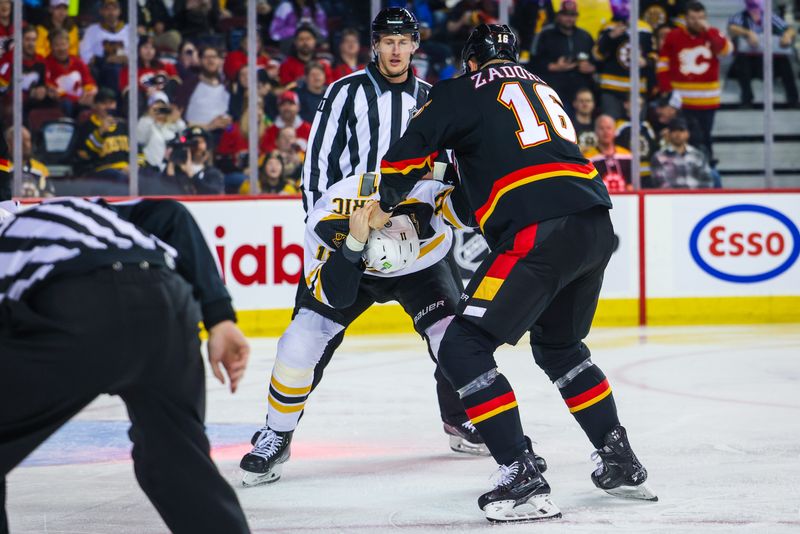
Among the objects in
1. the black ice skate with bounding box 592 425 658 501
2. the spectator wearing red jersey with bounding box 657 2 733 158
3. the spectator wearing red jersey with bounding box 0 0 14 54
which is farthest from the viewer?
the spectator wearing red jersey with bounding box 657 2 733 158

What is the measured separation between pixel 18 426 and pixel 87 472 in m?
2.07

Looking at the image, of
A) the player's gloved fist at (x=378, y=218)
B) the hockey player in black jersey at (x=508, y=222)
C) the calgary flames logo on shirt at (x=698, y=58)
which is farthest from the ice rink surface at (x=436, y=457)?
the calgary flames logo on shirt at (x=698, y=58)

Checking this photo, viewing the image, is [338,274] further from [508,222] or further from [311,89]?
[311,89]

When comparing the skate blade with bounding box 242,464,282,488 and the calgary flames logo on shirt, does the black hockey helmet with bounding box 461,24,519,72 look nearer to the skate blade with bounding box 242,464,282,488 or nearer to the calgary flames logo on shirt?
the skate blade with bounding box 242,464,282,488

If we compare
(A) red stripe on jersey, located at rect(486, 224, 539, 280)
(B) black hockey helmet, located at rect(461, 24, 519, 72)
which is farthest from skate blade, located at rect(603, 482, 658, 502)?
(B) black hockey helmet, located at rect(461, 24, 519, 72)

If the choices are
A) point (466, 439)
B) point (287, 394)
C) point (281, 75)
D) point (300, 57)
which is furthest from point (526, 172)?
point (300, 57)

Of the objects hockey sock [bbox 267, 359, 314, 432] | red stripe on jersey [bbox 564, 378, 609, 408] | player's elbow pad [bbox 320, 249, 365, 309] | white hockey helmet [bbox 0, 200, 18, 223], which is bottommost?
hockey sock [bbox 267, 359, 314, 432]

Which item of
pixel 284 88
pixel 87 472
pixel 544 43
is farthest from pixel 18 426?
pixel 544 43

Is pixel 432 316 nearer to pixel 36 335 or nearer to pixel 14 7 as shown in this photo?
pixel 36 335

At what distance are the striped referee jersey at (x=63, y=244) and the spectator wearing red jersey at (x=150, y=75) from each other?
5.63 metres

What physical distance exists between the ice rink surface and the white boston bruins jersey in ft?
2.17

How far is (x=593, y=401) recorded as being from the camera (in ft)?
11.4

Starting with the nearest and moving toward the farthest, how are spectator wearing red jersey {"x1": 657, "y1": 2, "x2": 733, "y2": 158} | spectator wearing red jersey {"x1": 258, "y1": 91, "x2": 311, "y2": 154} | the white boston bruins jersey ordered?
1. the white boston bruins jersey
2. spectator wearing red jersey {"x1": 258, "y1": 91, "x2": 311, "y2": 154}
3. spectator wearing red jersey {"x1": 657, "y1": 2, "x2": 733, "y2": 158}

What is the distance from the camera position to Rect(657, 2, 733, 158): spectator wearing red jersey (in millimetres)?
8469
